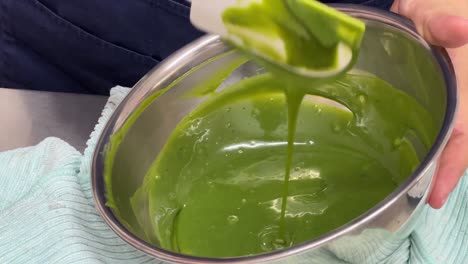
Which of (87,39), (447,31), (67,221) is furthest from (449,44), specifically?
(87,39)

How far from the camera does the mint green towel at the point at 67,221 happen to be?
0.72m

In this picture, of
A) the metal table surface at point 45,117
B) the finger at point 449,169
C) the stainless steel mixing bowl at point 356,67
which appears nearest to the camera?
the stainless steel mixing bowl at point 356,67

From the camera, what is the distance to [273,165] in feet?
2.58

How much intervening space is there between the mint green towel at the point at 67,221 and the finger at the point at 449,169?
0.04 metres

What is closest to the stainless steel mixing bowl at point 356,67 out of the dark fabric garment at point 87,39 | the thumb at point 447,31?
the thumb at point 447,31

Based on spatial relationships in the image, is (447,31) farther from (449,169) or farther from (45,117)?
(45,117)

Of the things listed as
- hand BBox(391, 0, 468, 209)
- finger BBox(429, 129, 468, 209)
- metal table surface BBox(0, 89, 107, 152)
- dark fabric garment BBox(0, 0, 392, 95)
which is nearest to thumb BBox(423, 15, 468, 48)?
hand BBox(391, 0, 468, 209)

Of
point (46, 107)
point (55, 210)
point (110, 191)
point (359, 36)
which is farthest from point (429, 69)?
point (46, 107)

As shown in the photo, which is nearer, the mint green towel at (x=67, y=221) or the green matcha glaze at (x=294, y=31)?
the green matcha glaze at (x=294, y=31)

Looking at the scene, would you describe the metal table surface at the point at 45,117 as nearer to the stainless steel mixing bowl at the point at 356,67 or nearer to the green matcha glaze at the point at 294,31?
Result: the stainless steel mixing bowl at the point at 356,67

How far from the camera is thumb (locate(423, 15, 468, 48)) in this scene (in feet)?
2.00

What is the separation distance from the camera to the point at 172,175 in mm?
768

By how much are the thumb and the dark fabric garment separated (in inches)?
11.4

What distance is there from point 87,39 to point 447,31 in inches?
21.9
